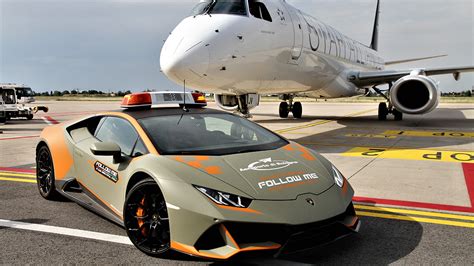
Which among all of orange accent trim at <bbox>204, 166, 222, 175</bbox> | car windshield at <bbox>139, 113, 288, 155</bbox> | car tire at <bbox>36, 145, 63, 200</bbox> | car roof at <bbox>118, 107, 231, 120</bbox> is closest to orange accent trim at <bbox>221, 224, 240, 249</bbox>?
orange accent trim at <bbox>204, 166, 222, 175</bbox>

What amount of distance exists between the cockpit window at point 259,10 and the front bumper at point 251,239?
7.85 m

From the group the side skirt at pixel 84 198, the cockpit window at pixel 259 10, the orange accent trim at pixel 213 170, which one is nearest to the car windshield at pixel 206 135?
the orange accent trim at pixel 213 170

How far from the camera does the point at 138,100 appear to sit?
4.79 metres

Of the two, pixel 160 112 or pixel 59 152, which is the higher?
pixel 160 112

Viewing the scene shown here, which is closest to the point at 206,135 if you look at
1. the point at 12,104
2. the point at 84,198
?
the point at 84,198

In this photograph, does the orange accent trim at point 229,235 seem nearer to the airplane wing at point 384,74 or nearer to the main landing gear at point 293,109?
the airplane wing at point 384,74

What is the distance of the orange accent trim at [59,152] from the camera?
490 centimetres

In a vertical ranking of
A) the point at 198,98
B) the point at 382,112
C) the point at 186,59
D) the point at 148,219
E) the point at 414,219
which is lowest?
the point at 382,112

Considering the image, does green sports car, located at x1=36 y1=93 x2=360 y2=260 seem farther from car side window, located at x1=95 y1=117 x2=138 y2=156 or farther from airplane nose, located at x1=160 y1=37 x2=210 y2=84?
airplane nose, located at x1=160 y1=37 x2=210 y2=84

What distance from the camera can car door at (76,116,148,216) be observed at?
3.93 m

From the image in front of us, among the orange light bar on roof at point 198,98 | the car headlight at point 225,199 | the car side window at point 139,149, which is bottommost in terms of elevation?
the car headlight at point 225,199

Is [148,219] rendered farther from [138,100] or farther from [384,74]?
[384,74]

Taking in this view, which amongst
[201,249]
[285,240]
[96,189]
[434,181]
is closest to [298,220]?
[285,240]

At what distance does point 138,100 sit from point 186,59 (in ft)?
13.0
